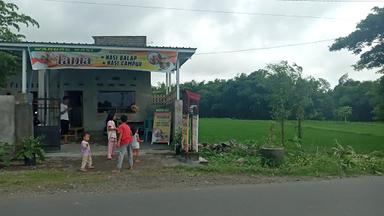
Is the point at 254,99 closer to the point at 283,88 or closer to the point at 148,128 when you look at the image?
the point at 283,88

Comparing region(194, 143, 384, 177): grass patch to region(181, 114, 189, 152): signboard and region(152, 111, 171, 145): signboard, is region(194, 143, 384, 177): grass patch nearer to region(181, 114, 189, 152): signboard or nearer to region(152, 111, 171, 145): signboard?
region(181, 114, 189, 152): signboard

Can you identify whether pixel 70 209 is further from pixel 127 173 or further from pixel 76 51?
pixel 76 51

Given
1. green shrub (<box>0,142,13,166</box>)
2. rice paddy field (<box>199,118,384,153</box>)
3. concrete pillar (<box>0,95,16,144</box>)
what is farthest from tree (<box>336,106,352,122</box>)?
green shrub (<box>0,142,13,166</box>)

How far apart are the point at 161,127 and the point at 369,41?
51.1 feet

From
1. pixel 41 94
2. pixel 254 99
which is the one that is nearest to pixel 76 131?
pixel 41 94

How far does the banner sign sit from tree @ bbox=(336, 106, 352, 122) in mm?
67416

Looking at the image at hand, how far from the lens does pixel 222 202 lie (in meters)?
8.76

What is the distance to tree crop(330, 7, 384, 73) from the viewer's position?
91.2 ft

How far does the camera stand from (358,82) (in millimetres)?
97625

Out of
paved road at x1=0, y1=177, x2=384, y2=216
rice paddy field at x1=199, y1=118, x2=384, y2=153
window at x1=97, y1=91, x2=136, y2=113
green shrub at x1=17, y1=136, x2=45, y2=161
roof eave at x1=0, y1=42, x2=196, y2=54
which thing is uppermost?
roof eave at x1=0, y1=42, x2=196, y2=54

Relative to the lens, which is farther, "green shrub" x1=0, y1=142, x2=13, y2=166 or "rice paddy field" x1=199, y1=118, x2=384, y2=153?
"rice paddy field" x1=199, y1=118, x2=384, y2=153

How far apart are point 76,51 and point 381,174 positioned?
35.5 feet

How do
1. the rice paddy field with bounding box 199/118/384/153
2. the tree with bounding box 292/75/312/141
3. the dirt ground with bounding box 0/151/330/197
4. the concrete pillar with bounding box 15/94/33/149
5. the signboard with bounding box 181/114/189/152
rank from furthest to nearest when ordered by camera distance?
1. the tree with bounding box 292/75/312/141
2. the rice paddy field with bounding box 199/118/384/153
3. the signboard with bounding box 181/114/189/152
4. the concrete pillar with bounding box 15/94/33/149
5. the dirt ground with bounding box 0/151/330/197

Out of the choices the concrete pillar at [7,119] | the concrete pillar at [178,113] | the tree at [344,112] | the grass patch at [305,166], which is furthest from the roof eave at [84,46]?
the tree at [344,112]
